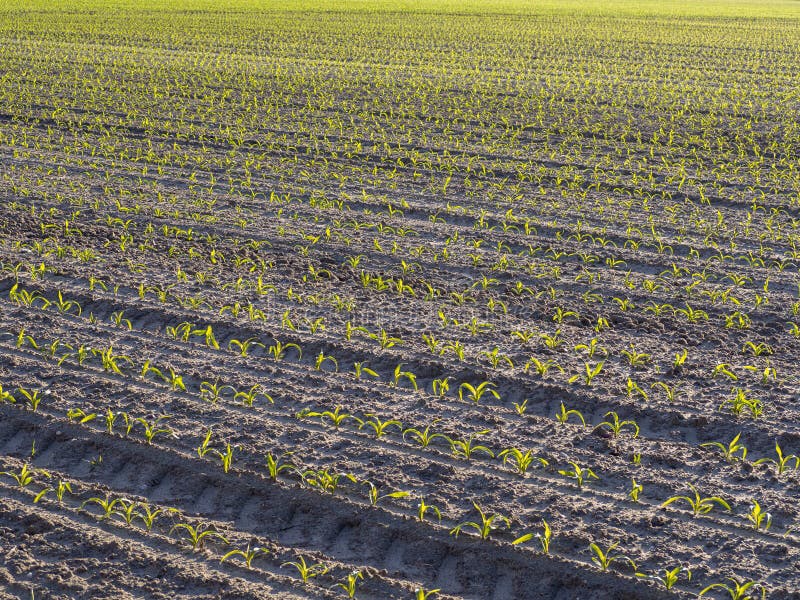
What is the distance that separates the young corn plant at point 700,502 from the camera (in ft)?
13.5

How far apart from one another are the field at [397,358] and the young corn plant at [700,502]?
0.01m

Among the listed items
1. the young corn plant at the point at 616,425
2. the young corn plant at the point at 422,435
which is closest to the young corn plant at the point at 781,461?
the young corn plant at the point at 616,425

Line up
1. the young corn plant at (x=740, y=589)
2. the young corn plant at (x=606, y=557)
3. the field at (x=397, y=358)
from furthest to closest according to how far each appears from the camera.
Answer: the field at (x=397, y=358)
the young corn plant at (x=606, y=557)
the young corn plant at (x=740, y=589)

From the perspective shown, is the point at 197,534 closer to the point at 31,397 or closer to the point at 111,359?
the point at 31,397

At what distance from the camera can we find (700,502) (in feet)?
13.6

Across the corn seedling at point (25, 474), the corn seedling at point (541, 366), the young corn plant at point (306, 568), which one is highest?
the corn seedling at point (541, 366)

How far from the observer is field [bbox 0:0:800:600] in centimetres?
387

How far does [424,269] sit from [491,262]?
51 centimetres

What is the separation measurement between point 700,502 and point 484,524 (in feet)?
3.05

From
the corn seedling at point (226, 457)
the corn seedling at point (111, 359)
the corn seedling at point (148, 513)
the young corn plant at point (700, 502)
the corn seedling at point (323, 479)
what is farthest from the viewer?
the corn seedling at point (111, 359)

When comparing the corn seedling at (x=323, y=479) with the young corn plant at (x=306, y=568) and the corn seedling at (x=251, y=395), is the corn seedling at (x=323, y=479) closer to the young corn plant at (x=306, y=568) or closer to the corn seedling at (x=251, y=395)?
the young corn plant at (x=306, y=568)

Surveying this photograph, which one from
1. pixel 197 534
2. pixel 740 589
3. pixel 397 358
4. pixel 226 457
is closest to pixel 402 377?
pixel 397 358

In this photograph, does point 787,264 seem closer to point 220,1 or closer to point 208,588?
point 208,588

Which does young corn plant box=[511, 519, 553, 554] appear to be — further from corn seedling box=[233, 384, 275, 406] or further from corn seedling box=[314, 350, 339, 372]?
corn seedling box=[314, 350, 339, 372]
